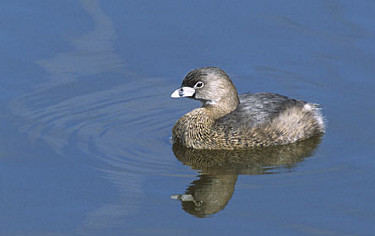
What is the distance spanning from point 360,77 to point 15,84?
4.64 meters

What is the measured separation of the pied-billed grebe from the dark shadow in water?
117 millimetres

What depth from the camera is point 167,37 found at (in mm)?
13938

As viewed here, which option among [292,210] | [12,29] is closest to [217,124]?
[292,210]

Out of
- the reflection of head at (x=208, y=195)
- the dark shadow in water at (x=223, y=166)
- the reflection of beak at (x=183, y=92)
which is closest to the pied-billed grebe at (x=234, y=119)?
the reflection of beak at (x=183, y=92)

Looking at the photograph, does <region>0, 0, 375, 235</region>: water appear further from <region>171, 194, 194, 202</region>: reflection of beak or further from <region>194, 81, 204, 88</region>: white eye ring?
<region>194, 81, 204, 88</region>: white eye ring

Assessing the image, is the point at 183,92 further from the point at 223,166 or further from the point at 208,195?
the point at 208,195

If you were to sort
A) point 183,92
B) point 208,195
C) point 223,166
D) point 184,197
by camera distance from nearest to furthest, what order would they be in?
point 184,197 → point 208,195 → point 223,166 → point 183,92

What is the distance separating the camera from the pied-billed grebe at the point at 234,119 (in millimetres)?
11453

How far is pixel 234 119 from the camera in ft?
37.8

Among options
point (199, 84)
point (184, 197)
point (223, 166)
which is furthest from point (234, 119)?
point (184, 197)

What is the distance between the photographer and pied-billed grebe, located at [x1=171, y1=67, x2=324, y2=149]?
1145 cm

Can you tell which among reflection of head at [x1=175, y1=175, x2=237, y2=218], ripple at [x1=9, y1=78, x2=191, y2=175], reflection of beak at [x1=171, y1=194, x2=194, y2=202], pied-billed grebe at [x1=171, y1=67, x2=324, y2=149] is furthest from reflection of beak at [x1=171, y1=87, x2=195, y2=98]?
reflection of beak at [x1=171, y1=194, x2=194, y2=202]

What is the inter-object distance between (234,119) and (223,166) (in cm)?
84

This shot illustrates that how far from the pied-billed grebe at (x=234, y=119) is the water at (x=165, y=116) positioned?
219 millimetres
